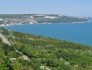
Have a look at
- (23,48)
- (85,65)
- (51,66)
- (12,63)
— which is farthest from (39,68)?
(23,48)

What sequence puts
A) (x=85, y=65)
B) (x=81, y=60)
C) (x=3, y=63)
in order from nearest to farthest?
(x=3, y=63) < (x=85, y=65) < (x=81, y=60)

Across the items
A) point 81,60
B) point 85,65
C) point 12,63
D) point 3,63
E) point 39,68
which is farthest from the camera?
point 81,60

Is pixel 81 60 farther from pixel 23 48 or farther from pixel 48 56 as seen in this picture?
pixel 23 48

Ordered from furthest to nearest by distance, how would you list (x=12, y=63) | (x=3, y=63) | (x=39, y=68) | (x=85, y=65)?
(x=85, y=65) → (x=39, y=68) → (x=12, y=63) → (x=3, y=63)

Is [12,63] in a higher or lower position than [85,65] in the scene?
higher

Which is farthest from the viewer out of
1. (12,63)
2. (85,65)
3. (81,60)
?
(81,60)

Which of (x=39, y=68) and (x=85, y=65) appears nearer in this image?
(x=39, y=68)


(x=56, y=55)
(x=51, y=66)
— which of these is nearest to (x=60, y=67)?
(x=51, y=66)

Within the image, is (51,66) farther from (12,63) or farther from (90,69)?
(12,63)

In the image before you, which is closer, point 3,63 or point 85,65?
point 3,63
